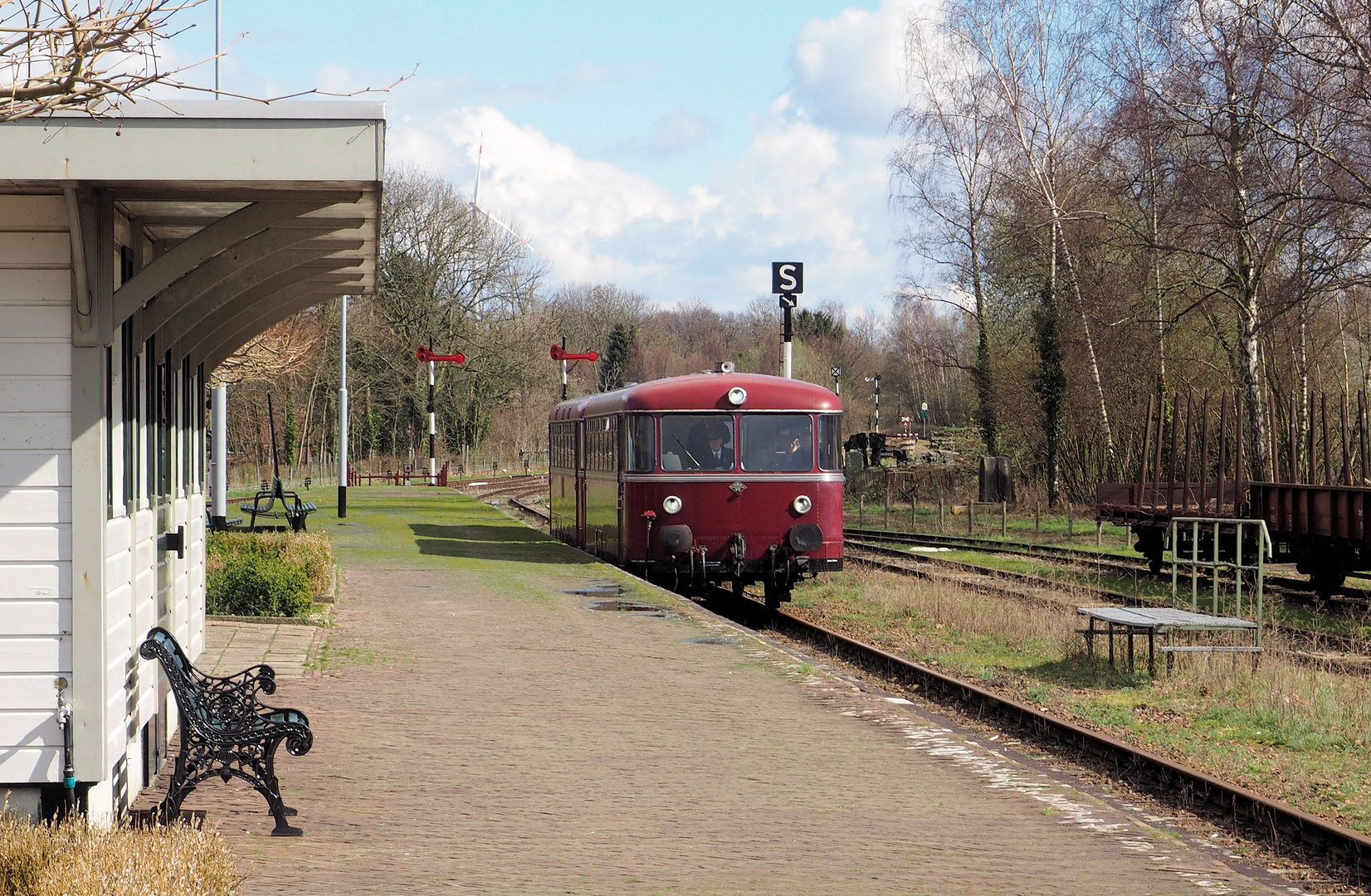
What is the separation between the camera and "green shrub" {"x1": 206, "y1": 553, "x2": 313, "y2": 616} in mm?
13914

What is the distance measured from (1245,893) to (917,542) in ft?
74.7

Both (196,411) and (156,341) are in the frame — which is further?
(196,411)

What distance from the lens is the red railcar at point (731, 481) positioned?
57.2ft

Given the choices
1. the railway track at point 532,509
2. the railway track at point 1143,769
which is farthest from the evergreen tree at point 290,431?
the railway track at point 1143,769

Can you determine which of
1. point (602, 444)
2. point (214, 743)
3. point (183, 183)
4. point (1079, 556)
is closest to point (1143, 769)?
point (214, 743)

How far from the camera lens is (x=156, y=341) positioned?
7812 mm

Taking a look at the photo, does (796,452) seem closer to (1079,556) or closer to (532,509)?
(1079,556)

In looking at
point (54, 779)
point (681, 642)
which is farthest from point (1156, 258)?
point (54, 779)

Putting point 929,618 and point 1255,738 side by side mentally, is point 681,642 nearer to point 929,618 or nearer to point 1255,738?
point 929,618

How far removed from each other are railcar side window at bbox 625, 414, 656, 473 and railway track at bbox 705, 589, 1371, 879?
4.60 meters

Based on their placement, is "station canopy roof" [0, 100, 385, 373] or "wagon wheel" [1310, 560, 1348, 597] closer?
"station canopy roof" [0, 100, 385, 373]

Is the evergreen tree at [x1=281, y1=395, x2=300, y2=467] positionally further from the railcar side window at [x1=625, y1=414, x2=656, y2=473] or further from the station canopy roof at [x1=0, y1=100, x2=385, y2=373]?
the station canopy roof at [x1=0, y1=100, x2=385, y2=373]

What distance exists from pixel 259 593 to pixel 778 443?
22.1ft

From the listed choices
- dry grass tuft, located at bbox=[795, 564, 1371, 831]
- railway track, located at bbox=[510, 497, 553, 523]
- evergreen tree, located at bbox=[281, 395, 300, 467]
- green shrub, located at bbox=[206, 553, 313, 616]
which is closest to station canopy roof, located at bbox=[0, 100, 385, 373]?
dry grass tuft, located at bbox=[795, 564, 1371, 831]
